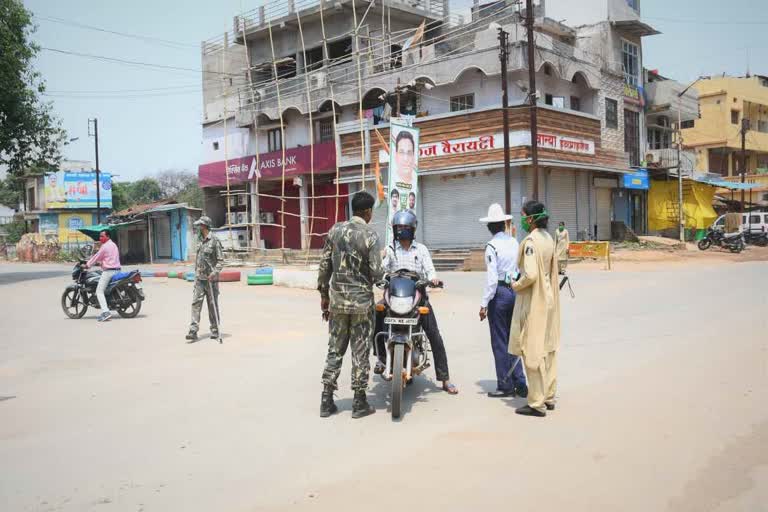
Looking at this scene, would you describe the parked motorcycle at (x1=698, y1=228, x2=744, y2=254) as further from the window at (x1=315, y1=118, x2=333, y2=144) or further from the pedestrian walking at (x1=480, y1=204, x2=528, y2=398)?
the pedestrian walking at (x1=480, y1=204, x2=528, y2=398)

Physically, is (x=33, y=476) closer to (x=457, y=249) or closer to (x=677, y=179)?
(x=457, y=249)

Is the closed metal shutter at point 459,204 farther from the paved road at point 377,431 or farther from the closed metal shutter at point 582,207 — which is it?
the paved road at point 377,431

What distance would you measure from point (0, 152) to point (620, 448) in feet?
88.7

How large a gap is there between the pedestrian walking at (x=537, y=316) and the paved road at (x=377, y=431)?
0.29 m

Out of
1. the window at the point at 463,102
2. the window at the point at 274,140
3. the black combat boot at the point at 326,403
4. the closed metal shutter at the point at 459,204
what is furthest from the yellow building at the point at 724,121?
the black combat boot at the point at 326,403

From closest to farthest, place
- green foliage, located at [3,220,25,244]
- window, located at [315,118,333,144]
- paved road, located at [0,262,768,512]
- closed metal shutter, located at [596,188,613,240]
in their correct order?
paved road, located at [0,262,768,512]
closed metal shutter, located at [596,188,613,240]
window, located at [315,118,333,144]
green foliage, located at [3,220,25,244]

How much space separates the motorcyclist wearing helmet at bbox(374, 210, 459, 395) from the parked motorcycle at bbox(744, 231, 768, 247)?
32577mm

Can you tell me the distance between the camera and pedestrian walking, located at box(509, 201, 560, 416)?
17.0ft

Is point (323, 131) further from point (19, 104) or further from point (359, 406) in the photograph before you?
point (359, 406)

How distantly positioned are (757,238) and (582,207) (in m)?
11.1

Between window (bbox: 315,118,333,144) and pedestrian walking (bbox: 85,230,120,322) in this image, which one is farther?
window (bbox: 315,118,333,144)

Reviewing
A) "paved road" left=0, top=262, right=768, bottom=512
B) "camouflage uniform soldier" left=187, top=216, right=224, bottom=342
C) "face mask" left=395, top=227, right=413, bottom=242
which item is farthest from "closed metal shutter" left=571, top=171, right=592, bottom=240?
"face mask" left=395, top=227, right=413, bottom=242

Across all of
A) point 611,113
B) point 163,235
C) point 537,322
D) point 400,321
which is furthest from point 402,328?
point 163,235

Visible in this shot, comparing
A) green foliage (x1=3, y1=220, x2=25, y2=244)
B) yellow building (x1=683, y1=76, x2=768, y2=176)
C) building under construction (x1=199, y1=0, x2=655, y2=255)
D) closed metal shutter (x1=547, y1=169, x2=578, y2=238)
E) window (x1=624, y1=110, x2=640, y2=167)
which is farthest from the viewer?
green foliage (x1=3, y1=220, x2=25, y2=244)
